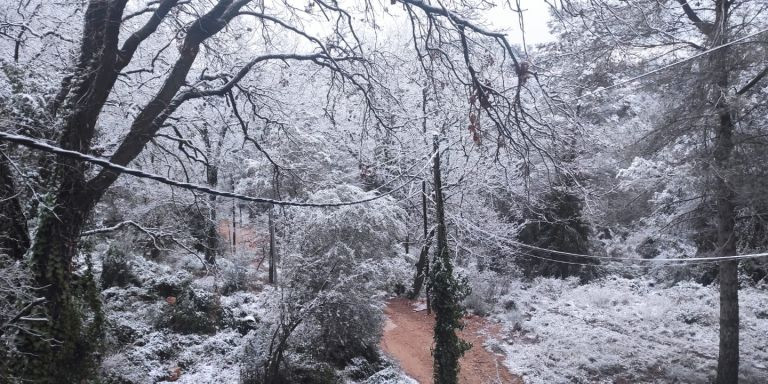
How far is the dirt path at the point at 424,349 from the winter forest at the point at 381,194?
99 mm

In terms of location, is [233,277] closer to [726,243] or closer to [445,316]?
[445,316]

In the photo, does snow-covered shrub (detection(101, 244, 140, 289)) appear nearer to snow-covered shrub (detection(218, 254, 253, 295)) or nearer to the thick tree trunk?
snow-covered shrub (detection(218, 254, 253, 295))

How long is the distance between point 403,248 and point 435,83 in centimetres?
1488

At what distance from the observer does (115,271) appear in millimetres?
11109

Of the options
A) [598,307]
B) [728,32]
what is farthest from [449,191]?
[728,32]

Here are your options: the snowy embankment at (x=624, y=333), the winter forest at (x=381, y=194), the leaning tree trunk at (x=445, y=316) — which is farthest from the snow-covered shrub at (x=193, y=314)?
the snowy embankment at (x=624, y=333)

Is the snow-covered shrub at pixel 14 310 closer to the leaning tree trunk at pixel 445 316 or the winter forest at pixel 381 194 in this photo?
the winter forest at pixel 381 194

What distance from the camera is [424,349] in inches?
455

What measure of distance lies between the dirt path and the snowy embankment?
0.46 metres

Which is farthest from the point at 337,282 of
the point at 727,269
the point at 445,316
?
the point at 727,269

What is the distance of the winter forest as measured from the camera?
3.89 metres

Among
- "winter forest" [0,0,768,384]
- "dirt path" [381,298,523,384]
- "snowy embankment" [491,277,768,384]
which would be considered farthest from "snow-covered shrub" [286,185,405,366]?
"snowy embankment" [491,277,768,384]

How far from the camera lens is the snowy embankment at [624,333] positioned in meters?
9.05

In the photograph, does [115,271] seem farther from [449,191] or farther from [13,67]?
[449,191]
